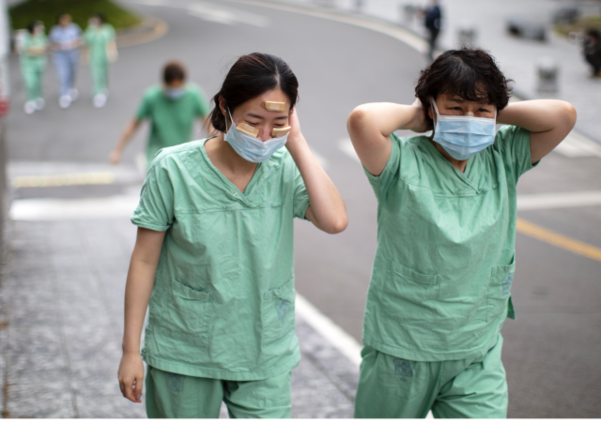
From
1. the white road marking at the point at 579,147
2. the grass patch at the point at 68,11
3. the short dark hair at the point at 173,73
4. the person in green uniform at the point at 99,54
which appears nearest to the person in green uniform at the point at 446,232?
the short dark hair at the point at 173,73

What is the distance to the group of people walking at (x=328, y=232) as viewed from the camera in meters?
2.40

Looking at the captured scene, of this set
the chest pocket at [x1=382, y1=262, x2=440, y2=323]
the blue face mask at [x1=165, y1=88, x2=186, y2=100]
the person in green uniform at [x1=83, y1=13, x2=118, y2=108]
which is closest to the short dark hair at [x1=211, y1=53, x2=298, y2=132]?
the chest pocket at [x1=382, y1=262, x2=440, y2=323]

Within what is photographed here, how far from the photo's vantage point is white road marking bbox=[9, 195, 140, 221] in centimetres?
775

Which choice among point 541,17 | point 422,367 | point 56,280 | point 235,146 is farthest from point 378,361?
point 541,17

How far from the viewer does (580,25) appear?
23.4 m

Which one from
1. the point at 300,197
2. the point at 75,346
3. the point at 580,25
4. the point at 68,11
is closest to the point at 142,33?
the point at 68,11

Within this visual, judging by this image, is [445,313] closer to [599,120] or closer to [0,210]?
[0,210]

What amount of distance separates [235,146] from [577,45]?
2189 cm

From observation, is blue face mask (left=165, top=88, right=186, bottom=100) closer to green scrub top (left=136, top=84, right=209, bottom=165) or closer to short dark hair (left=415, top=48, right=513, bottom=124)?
green scrub top (left=136, top=84, right=209, bottom=165)

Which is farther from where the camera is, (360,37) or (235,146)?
(360,37)

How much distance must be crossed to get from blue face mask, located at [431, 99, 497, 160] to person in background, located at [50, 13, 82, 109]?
46.4 feet

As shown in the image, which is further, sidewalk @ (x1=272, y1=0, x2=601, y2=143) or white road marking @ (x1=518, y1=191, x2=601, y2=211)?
sidewalk @ (x1=272, y1=0, x2=601, y2=143)

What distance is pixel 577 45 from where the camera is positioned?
21.6m

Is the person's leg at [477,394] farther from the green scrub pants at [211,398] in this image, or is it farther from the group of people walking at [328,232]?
the green scrub pants at [211,398]
